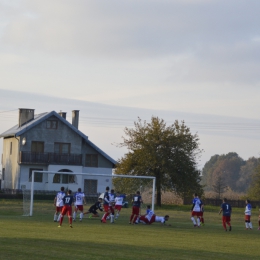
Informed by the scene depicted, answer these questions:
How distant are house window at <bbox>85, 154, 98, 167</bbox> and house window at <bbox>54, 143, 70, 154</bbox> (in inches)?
113

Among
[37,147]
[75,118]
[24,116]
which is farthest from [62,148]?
[24,116]

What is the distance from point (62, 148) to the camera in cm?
7200

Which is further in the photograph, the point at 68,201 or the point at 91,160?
the point at 91,160

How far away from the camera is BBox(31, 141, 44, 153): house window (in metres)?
70.6

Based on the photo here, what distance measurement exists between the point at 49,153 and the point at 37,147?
5.02 feet

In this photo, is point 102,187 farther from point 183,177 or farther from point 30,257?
point 30,257

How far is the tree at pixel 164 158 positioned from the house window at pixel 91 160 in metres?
6.81

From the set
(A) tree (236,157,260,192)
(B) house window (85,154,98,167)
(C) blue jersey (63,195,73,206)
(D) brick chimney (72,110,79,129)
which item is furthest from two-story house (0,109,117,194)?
(A) tree (236,157,260,192)

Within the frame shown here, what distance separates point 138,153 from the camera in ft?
216

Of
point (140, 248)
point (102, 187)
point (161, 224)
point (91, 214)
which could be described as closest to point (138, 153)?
point (102, 187)

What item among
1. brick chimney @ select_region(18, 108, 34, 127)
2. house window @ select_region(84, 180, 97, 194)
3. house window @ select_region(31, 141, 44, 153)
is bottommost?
house window @ select_region(84, 180, 97, 194)

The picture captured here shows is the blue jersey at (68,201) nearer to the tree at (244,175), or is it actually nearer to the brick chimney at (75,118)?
the brick chimney at (75,118)

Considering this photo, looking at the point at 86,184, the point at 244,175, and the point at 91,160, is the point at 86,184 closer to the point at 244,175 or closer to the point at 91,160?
the point at 91,160

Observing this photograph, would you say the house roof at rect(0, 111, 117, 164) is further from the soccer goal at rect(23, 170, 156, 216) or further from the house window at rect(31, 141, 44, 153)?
the soccer goal at rect(23, 170, 156, 216)
